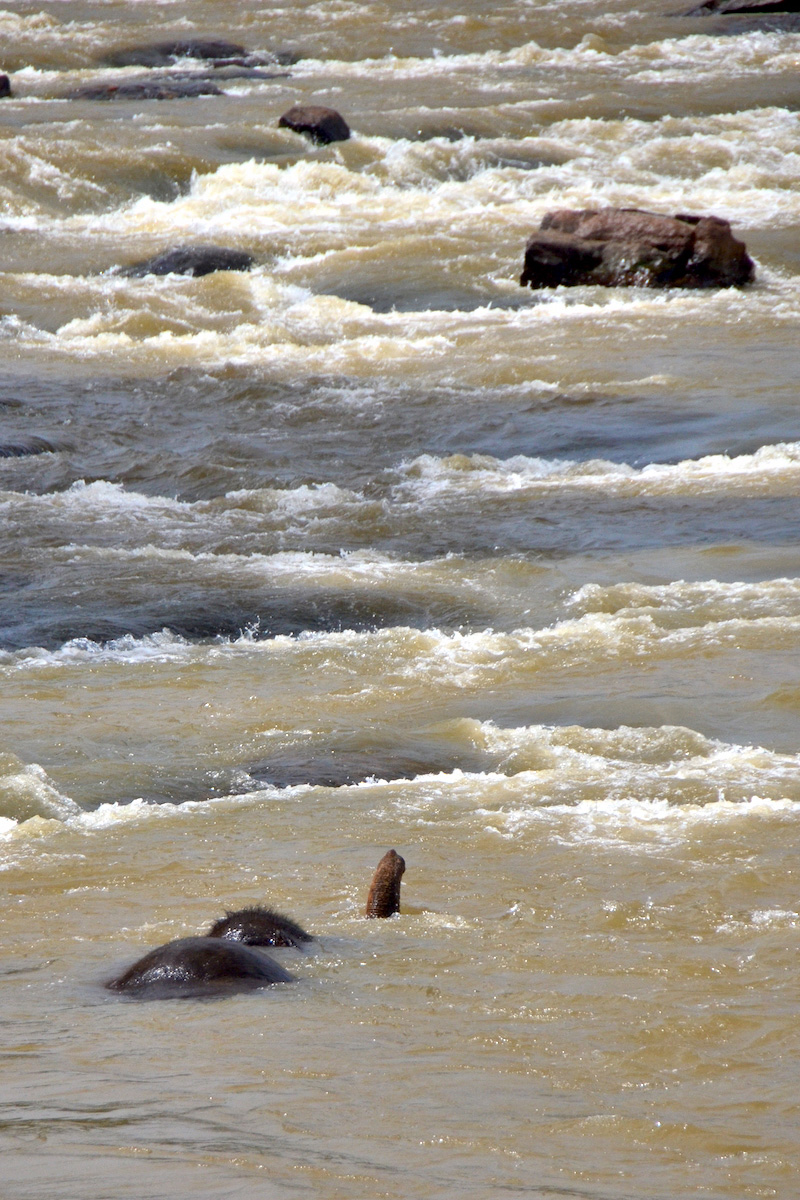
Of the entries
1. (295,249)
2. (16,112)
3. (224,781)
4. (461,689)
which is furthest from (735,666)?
(16,112)

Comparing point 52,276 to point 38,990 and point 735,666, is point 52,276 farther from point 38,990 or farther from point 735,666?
point 38,990

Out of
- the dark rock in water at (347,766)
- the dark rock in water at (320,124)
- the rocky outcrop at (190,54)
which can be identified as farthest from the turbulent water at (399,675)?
the rocky outcrop at (190,54)

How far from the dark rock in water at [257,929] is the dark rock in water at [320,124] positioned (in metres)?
19.6

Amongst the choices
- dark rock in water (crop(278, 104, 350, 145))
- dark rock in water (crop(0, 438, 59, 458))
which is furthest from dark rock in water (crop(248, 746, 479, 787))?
dark rock in water (crop(278, 104, 350, 145))

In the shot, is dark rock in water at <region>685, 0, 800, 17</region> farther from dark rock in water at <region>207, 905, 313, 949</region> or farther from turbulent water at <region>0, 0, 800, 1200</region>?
dark rock in water at <region>207, 905, 313, 949</region>

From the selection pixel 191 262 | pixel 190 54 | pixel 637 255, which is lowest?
pixel 637 255

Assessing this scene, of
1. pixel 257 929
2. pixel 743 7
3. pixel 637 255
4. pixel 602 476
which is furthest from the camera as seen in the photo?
pixel 743 7

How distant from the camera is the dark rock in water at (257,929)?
4527 millimetres

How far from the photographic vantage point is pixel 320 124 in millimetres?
22656

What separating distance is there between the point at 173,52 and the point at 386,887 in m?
28.7

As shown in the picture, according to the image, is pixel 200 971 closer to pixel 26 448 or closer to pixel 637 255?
pixel 26 448

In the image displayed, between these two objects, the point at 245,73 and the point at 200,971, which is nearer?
the point at 200,971

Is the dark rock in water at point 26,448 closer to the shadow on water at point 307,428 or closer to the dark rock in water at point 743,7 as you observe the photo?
the shadow on water at point 307,428

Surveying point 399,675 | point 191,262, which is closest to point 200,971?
point 399,675
